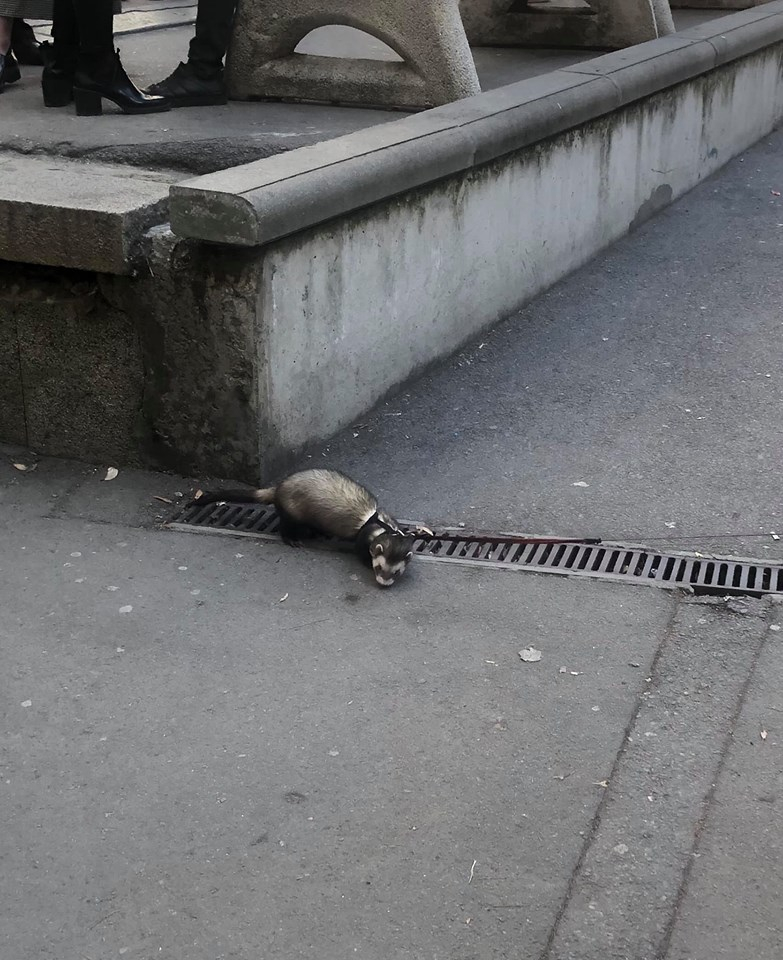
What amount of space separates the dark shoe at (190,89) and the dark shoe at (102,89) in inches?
10.2

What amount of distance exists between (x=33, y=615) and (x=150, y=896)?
136 cm

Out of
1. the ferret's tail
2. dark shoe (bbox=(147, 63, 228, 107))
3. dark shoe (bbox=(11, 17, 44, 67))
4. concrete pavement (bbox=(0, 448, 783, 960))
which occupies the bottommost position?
concrete pavement (bbox=(0, 448, 783, 960))

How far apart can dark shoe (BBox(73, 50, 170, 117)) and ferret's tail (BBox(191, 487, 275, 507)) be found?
2.27m

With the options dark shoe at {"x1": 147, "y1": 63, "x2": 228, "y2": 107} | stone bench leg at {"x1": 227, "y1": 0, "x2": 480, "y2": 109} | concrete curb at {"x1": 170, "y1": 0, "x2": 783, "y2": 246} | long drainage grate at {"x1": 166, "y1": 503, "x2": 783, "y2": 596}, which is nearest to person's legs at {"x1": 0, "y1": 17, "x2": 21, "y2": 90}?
dark shoe at {"x1": 147, "y1": 63, "x2": 228, "y2": 107}

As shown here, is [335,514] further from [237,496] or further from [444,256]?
[444,256]

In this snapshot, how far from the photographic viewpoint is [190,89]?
624cm

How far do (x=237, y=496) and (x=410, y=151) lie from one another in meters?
1.60

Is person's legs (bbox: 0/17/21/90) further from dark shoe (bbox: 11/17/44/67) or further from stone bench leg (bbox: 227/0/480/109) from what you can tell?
stone bench leg (bbox: 227/0/480/109)

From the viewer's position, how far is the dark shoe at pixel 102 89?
5828mm

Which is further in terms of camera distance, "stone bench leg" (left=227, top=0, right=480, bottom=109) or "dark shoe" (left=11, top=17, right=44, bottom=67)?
"dark shoe" (left=11, top=17, right=44, bottom=67)

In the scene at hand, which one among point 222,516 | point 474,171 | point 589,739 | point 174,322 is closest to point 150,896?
point 589,739

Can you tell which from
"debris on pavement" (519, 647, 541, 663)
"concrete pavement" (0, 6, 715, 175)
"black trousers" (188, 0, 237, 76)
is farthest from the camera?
"black trousers" (188, 0, 237, 76)

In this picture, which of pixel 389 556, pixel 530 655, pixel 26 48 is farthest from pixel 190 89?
pixel 530 655

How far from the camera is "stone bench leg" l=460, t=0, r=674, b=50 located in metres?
8.61
